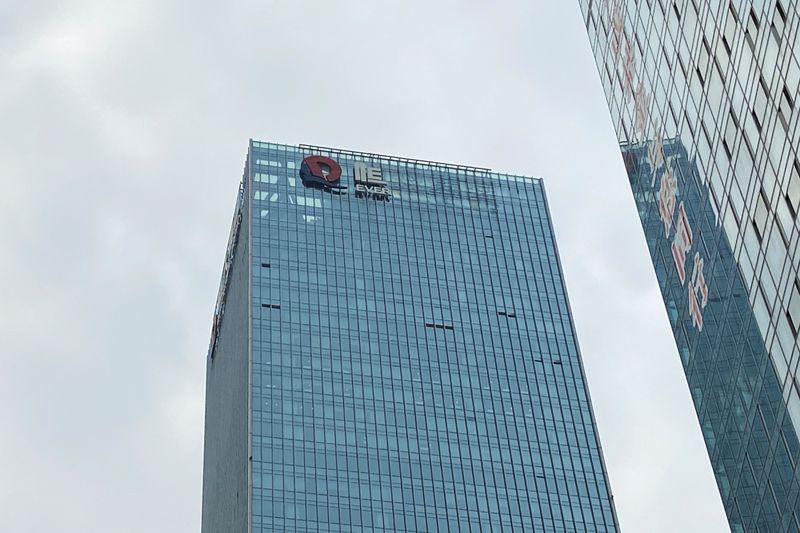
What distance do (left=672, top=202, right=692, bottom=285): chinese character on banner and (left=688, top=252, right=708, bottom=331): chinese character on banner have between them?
136 centimetres

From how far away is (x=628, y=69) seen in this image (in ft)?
294

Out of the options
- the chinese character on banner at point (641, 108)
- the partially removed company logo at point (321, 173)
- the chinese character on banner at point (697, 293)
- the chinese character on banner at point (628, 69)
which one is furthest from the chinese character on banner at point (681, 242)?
the partially removed company logo at point (321, 173)

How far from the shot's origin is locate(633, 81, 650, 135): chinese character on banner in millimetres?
86312

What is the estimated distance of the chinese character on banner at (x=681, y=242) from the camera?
81.8m

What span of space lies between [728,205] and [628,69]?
18.7m

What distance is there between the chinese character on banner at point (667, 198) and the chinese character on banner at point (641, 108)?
4.14m

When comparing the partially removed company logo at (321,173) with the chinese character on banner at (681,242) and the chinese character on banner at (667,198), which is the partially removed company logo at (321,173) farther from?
the chinese character on banner at (681,242)

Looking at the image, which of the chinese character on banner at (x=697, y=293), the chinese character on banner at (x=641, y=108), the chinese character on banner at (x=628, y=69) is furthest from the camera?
the chinese character on banner at (x=628, y=69)

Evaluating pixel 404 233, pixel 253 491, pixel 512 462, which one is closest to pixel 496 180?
pixel 404 233

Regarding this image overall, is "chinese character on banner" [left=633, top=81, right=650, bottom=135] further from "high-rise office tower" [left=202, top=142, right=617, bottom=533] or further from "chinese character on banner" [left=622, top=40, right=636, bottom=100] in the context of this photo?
"high-rise office tower" [left=202, top=142, right=617, bottom=533]

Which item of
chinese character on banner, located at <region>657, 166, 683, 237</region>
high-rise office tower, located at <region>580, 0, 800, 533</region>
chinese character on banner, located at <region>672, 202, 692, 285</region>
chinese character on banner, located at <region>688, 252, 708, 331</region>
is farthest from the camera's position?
chinese character on banner, located at <region>657, 166, 683, 237</region>

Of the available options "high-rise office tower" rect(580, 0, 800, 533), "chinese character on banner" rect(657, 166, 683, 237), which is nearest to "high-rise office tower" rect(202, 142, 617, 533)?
"high-rise office tower" rect(580, 0, 800, 533)

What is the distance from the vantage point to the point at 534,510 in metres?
153

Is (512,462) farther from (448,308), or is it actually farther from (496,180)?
(496,180)
